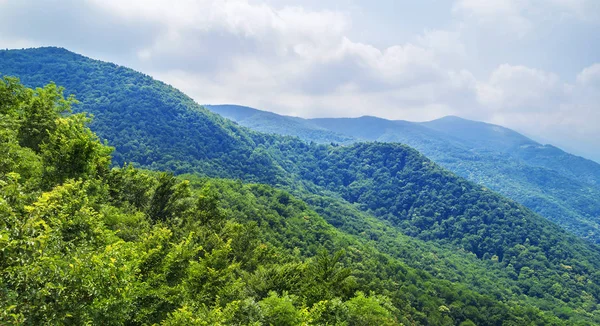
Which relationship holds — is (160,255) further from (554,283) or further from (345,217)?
(554,283)

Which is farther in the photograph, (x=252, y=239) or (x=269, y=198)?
(x=269, y=198)

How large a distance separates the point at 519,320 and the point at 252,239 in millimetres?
90979

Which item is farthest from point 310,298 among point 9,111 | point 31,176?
point 9,111

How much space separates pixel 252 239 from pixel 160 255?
26.6 meters

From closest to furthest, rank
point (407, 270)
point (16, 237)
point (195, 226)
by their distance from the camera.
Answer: point (16, 237) → point (195, 226) → point (407, 270)

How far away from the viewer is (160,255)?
67.6 feet

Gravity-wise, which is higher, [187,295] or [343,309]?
[187,295]

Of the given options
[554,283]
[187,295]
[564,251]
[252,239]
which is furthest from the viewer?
[564,251]

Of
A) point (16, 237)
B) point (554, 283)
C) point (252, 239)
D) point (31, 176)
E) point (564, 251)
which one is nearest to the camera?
point (16, 237)

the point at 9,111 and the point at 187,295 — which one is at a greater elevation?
the point at 9,111

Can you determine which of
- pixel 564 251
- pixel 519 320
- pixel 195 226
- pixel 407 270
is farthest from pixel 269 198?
pixel 564 251

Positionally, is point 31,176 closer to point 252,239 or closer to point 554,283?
point 252,239

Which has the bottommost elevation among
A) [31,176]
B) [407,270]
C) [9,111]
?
[407,270]

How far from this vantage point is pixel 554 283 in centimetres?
15538
